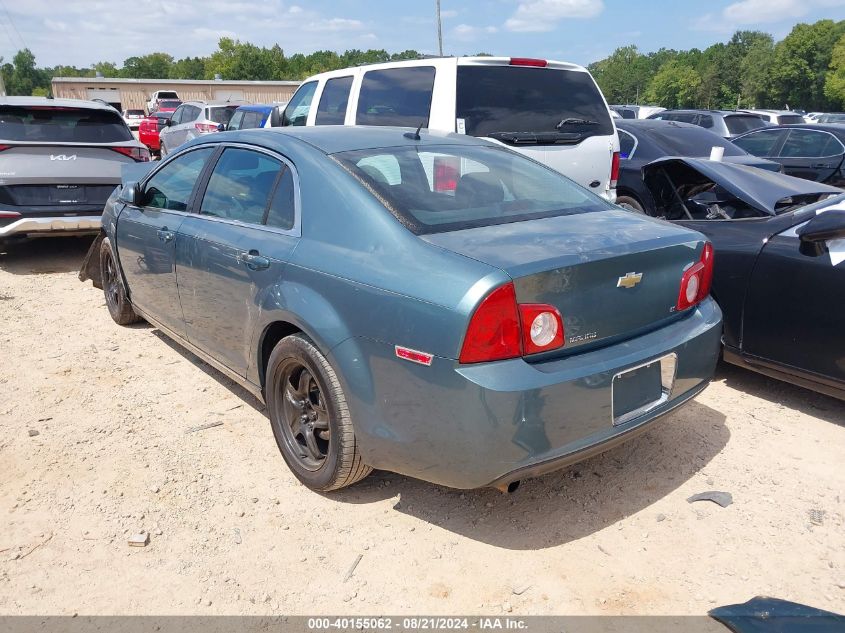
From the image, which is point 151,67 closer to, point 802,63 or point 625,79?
point 625,79

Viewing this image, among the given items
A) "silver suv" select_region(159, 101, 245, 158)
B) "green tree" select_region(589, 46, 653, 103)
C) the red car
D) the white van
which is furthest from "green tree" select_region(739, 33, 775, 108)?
the white van

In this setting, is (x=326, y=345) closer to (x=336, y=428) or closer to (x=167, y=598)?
(x=336, y=428)

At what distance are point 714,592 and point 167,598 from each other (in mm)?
2047

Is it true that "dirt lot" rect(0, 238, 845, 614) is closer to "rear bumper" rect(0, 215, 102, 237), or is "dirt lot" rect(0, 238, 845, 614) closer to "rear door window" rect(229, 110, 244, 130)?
"rear bumper" rect(0, 215, 102, 237)

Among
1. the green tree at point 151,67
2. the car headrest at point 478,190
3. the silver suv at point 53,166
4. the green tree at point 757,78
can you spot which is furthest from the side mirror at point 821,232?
the green tree at point 151,67

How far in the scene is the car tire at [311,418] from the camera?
2865 mm

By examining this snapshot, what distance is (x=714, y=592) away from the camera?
2.51 metres

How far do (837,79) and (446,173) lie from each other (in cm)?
8111

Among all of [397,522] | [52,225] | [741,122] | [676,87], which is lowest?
[397,522]

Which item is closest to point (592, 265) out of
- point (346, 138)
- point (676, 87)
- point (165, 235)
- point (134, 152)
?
point (346, 138)

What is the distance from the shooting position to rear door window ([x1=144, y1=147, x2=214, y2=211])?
13.5 feet

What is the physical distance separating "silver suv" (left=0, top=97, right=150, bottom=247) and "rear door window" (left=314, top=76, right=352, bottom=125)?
230cm

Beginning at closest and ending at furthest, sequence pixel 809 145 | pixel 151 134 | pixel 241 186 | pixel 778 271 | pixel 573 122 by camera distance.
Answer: pixel 241 186 → pixel 778 271 → pixel 573 122 → pixel 809 145 → pixel 151 134

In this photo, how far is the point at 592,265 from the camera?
8.48ft
